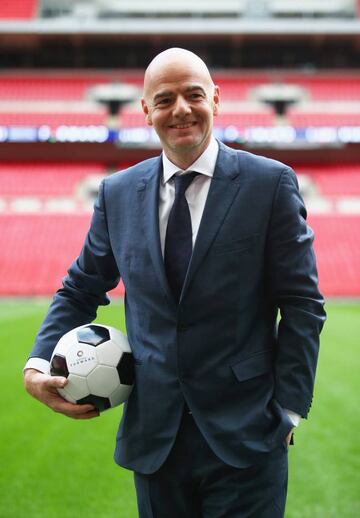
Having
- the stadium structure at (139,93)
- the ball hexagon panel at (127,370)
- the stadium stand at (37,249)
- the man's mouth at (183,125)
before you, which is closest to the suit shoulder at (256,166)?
the man's mouth at (183,125)

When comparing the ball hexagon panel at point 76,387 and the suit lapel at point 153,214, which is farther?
the ball hexagon panel at point 76,387

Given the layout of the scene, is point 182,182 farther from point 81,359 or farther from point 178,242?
point 81,359

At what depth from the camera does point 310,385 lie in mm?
1438

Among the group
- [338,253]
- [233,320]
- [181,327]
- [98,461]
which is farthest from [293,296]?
[338,253]

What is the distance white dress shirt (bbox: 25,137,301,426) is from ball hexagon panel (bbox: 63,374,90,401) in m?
0.43

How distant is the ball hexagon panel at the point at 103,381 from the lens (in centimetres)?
160

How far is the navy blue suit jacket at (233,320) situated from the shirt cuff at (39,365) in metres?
0.27

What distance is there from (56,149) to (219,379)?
737 inches

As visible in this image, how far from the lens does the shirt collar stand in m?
1.45

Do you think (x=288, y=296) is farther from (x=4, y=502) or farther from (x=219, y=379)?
(x=4, y=502)

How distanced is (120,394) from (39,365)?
0.23 meters

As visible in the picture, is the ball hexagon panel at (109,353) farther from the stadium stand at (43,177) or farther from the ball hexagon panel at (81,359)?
the stadium stand at (43,177)

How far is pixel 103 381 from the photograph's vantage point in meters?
1.62

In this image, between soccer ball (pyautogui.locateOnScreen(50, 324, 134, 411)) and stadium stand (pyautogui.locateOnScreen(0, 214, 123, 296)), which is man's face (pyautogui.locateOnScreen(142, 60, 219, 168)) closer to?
soccer ball (pyautogui.locateOnScreen(50, 324, 134, 411))
